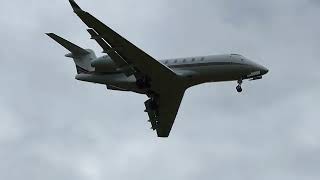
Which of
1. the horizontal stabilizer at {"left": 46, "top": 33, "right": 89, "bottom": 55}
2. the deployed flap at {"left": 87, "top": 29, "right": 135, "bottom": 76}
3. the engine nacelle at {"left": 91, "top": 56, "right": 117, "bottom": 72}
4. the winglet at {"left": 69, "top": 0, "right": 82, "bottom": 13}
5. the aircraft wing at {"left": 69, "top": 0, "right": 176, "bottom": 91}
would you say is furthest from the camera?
the engine nacelle at {"left": 91, "top": 56, "right": 117, "bottom": 72}

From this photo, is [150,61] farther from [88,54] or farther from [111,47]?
[88,54]

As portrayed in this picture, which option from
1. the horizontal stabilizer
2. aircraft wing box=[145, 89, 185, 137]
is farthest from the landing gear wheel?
the horizontal stabilizer

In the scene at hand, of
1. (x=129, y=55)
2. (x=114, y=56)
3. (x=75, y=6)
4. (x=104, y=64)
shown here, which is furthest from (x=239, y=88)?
(x=75, y=6)

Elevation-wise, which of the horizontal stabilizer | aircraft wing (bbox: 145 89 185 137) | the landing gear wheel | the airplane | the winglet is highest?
the winglet

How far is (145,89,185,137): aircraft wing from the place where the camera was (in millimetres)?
56875

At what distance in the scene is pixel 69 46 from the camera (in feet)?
186

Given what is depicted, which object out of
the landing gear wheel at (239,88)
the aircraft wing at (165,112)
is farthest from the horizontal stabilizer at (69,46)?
the landing gear wheel at (239,88)

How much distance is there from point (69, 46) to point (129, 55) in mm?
6076

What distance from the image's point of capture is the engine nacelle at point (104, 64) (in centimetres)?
5450

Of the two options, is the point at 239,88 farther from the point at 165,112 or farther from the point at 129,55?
the point at 165,112

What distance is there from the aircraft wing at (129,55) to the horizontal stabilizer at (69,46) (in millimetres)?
4147

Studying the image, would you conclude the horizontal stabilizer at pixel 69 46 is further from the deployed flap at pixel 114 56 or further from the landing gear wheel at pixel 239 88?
the landing gear wheel at pixel 239 88

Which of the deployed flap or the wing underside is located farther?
the deployed flap

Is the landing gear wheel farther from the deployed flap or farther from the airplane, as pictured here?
the deployed flap
